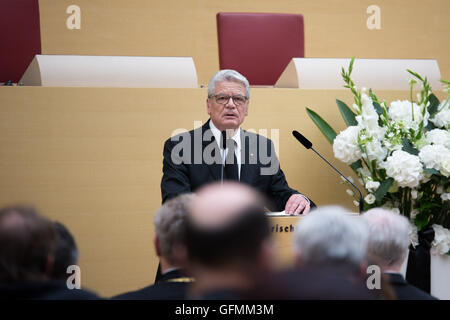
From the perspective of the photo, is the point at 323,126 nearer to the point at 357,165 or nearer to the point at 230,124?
the point at 357,165

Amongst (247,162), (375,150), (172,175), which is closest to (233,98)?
(247,162)

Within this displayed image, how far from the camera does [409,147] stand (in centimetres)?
253

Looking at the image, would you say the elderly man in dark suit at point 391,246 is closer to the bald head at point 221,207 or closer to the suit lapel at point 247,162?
the bald head at point 221,207

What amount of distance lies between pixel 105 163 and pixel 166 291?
1.53 metres

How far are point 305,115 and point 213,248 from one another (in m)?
2.07

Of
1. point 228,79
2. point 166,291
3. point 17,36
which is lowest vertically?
point 166,291

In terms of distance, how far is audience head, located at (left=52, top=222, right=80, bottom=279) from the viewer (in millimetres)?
1357

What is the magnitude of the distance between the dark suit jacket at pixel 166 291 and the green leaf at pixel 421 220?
1428 mm

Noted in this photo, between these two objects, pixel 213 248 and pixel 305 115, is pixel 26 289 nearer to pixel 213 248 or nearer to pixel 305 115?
pixel 213 248

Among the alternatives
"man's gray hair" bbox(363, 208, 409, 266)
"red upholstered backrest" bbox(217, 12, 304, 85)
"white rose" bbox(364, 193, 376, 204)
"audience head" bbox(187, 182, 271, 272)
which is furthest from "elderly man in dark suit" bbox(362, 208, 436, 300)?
"red upholstered backrest" bbox(217, 12, 304, 85)

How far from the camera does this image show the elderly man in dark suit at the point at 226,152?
2.66 metres

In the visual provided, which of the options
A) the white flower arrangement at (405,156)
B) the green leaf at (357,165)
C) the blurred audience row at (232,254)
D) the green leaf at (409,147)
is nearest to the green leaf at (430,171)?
the white flower arrangement at (405,156)

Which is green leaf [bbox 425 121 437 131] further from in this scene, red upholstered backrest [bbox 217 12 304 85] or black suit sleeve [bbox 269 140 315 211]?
red upholstered backrest [bbox 217 12 304 85]

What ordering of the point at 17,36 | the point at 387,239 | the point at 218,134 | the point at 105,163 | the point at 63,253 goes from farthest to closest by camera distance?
the point at 17,36 < the point at 105,163 < the point at 218,134 < the point at 387,239 < the point at 63,253
